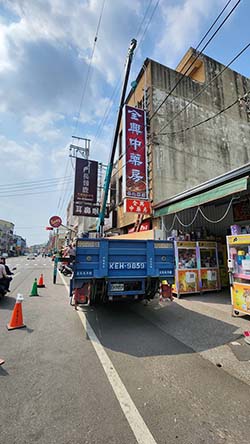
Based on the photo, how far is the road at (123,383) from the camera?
1933mm

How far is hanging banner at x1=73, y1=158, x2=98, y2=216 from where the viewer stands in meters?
14.1

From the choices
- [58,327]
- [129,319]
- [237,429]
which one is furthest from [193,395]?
[58,327]

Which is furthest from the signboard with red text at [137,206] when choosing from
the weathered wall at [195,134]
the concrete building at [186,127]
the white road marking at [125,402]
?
the white road marking at [125,402]

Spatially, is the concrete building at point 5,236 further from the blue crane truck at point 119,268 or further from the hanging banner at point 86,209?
the blue crane truck at point 119,268

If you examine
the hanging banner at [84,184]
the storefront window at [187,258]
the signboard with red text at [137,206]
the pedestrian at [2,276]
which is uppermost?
the hanging banner at [84,184]

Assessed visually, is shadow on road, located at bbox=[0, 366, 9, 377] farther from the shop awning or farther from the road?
the shop awning

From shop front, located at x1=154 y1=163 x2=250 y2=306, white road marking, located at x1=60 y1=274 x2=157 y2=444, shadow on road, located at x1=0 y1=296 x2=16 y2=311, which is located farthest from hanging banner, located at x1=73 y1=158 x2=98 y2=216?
white road marking, located at x1=60 y1=274 x2=157 y2=444

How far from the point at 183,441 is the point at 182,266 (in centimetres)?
633

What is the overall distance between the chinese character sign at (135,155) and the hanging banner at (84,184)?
4.76 m

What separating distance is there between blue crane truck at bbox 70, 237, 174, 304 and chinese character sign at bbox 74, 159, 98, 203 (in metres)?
9.93

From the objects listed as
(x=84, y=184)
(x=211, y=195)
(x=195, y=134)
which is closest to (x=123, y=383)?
(x=211, y=195)

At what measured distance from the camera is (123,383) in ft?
8.68

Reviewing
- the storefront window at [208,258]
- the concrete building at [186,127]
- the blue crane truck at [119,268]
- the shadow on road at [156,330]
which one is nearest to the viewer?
the shadow on road at [156,330]

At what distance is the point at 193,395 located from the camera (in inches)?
96.5
